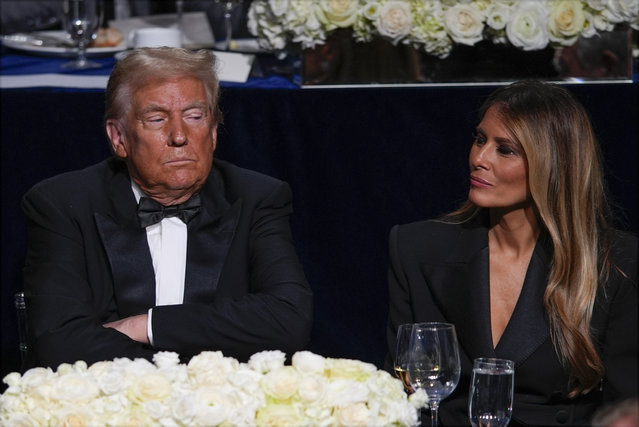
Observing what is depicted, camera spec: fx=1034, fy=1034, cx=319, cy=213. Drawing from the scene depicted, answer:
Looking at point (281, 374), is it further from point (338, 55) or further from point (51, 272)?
point (338, 55)

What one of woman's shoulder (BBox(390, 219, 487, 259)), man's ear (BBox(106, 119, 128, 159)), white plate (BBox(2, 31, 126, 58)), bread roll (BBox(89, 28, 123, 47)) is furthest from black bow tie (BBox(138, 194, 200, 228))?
bread roll (BBox(89, 28, 123, 47))

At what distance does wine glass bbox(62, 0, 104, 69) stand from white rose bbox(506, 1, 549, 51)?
1.49 metres

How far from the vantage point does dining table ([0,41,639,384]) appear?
3107mm

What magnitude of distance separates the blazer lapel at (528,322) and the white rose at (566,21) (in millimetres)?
1007

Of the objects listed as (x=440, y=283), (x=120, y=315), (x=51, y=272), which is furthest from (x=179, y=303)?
(x=440, y=283)

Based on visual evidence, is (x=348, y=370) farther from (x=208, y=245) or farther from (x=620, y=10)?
(x=620, y=10)

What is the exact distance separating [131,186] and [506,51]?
1.29m

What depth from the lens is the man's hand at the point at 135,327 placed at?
2.42 m

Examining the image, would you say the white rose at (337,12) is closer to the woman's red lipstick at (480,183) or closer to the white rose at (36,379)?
the woman's red lipstick at (480,183)

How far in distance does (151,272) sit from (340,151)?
2.70 ft

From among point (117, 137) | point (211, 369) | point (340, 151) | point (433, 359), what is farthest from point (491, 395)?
point (340, 151)

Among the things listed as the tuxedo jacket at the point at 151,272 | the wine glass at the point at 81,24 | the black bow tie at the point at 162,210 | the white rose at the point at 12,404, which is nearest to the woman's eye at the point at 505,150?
the tuxedo jacket at the point at 151,272

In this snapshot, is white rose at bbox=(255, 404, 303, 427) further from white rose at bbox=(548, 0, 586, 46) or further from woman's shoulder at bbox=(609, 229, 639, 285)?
white rose at bbox=(548, 0, 586, 46)

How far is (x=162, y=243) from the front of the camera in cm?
263
